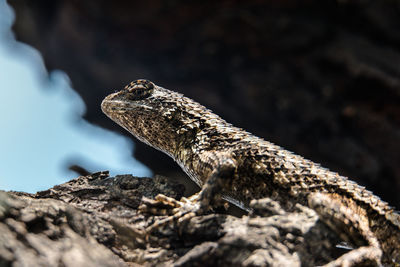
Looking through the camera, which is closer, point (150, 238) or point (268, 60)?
point (150, 238)

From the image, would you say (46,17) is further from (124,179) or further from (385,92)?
(385,92)

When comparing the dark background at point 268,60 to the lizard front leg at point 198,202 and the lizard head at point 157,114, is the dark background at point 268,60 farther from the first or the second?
the lizard front leg at point 198,202

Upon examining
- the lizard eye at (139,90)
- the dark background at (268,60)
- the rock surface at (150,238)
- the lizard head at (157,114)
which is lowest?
the rock surface at (150,238)

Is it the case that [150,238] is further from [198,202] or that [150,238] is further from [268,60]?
[268,60]

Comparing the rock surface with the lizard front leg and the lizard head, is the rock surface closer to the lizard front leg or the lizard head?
the lizard front leg

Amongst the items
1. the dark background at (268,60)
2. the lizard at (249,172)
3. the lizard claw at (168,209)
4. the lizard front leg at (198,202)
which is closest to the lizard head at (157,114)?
the lizard at (249,172)

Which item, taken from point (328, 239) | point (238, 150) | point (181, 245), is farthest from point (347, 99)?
point (181, 245)

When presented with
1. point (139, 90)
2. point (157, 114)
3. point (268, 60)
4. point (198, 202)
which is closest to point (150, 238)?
point (198, 202)
